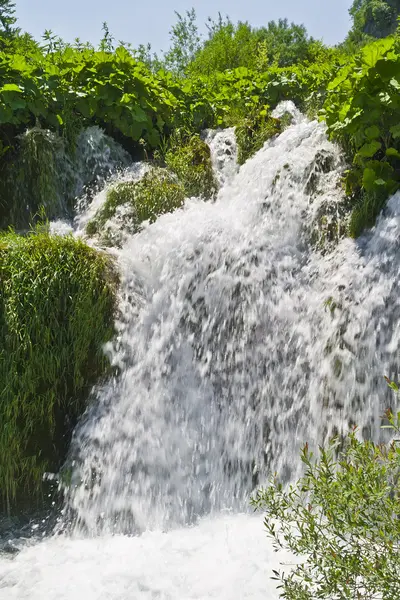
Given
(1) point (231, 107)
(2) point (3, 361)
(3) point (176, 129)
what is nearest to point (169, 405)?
(2) point (3, 361)

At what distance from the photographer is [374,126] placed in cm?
483

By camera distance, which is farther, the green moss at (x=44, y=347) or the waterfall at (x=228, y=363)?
the green moss at (x=44, y=347)

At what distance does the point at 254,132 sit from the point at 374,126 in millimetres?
2674

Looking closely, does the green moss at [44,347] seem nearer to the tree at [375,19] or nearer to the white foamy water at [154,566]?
the white foamy water at [154,566]

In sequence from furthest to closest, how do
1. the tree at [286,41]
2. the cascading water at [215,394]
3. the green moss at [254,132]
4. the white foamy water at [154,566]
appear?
the tree at [286,41], the green moss at [254,132], the cascading water at [215,394], the white foamy water at [154,566]

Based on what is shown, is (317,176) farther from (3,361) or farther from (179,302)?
(3,361)

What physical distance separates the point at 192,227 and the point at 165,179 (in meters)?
1.39

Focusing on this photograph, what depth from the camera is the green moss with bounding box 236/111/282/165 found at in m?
7.16

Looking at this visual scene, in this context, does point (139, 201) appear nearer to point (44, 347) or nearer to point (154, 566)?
point (44, 347)

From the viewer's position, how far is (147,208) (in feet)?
20.7

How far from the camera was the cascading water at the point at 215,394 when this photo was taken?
11.3 ft

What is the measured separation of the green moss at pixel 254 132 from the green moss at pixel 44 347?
3.24 m

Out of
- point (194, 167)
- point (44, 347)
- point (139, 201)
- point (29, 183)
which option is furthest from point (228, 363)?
point (29, 183)

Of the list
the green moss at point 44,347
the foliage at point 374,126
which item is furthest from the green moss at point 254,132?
the green moss at point 44,347
